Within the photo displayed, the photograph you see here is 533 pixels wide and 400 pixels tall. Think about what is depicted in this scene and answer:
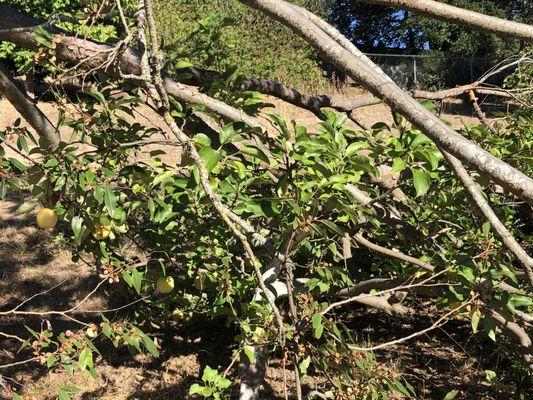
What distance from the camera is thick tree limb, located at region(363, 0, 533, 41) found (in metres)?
1.54

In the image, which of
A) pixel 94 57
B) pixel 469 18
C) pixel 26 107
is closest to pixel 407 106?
pixel 469 18

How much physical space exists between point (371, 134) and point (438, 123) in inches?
44.4

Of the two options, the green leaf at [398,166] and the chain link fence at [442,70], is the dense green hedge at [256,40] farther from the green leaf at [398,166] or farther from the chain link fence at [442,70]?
the green leaf at [398,166]

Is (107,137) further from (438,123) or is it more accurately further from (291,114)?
(291,114)

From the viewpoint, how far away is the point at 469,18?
5.14 feet

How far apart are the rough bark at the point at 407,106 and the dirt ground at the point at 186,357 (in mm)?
1418

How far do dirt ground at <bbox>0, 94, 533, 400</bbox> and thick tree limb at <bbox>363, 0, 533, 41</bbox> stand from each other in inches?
54.9

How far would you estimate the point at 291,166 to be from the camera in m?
1.96

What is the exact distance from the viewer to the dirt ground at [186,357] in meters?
3.15

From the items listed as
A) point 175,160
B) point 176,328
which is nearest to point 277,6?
point 176,328

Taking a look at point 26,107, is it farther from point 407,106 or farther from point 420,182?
point 407,106

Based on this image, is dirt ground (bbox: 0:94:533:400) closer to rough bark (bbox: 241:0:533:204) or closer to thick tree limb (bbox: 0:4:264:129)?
thick tree limb (bbox: 0:4:264:129)

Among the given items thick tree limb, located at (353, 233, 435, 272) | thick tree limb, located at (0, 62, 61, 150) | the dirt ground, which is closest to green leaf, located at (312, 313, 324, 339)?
thick tree limb, located at (353, 233, 435, 272)

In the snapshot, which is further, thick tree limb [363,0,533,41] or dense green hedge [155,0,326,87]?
dense green hedge [155,0,326,87]
